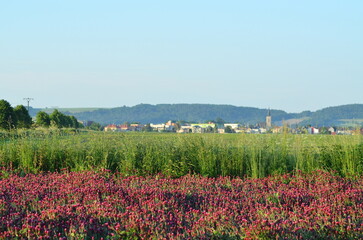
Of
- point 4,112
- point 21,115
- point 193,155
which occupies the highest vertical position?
point 4,112

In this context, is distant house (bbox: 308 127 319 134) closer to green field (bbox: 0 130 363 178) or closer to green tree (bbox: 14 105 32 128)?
green field (bbox: 0 130 363 178)

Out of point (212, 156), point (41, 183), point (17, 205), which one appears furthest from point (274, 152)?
point (17, 205)

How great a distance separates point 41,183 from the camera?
8258mm

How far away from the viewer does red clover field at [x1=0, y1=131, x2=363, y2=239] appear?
189 inches

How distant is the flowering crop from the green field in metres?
2.11

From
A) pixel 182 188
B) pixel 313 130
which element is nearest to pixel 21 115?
pixel 313 130

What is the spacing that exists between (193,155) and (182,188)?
3.10m

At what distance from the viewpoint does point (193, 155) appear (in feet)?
34.6

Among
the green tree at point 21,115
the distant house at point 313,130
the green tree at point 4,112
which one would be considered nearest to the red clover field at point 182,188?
the distant house at point 313,130

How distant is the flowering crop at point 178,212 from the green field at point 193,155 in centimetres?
211

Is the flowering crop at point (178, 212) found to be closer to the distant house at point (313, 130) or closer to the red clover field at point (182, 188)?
the red clover field at point (182, 188)

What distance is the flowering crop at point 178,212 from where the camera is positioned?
4.65m

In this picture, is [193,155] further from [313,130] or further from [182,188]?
[313,130]

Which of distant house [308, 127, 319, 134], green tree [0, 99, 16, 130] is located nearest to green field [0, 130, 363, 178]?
distant house [308, 127, 319, 134]
